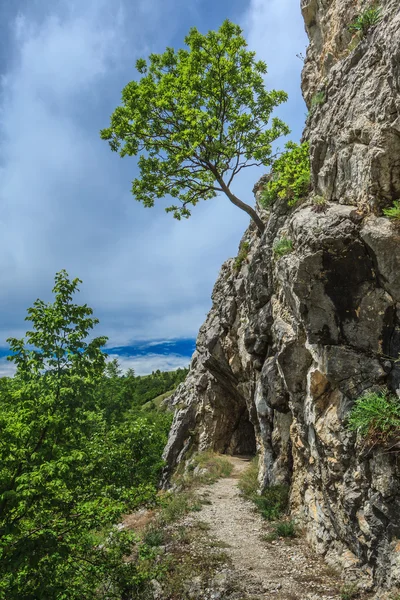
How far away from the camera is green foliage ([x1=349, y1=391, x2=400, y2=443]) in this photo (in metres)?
9.19

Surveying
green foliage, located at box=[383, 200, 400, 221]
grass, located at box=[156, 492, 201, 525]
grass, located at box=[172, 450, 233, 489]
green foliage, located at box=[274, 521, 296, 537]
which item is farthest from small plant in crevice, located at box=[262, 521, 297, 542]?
green foliage, located at box=[383, 200, 400, 221]

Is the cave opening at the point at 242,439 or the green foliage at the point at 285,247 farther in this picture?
the cave opening at the point at 242,439

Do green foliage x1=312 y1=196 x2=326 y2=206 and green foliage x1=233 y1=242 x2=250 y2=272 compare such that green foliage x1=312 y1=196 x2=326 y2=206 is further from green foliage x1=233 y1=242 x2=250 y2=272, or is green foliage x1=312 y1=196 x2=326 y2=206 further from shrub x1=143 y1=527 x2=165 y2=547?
shrub x1=143 y1=527 x2=165 y2=547

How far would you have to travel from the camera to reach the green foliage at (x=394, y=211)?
942cm

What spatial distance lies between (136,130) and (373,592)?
21.0 meters

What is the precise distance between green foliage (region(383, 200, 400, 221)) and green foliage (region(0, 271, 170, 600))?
8.75 m

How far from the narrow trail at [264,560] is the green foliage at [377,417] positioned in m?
4.50

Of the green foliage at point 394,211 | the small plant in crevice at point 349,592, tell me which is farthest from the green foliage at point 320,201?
the small plant in crevice at point 349,592

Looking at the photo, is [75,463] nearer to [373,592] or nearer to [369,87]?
[373,592]

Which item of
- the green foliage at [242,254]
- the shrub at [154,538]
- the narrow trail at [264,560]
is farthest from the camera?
the green foliage at [242,254]

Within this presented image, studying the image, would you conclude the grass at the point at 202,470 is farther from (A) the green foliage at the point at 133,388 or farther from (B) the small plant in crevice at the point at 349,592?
(B) the small plant in crevice at the point at 349,592

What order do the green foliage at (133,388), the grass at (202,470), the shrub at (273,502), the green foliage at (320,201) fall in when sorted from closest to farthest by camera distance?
the green foliage at (320,201) < the shrub at (273,502) < the grass at (202,470) < the green foliage at (133,388)

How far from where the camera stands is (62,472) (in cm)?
770

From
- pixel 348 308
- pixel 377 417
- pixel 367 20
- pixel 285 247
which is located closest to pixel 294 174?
pixel 285 247
